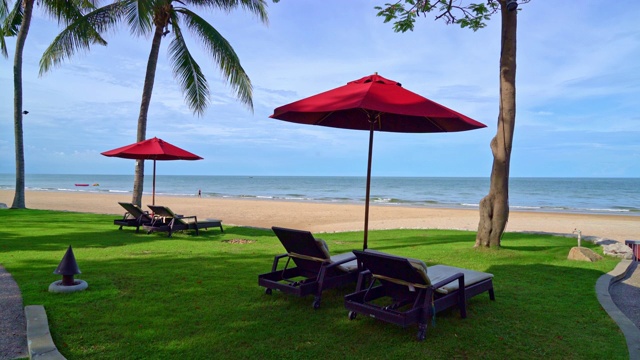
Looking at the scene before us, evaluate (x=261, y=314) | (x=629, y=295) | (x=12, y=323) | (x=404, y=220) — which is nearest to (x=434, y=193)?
(x=404, y=220)

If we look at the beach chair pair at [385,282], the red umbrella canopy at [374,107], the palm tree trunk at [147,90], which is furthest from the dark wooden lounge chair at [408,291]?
the palm tree trunk at [147,90]

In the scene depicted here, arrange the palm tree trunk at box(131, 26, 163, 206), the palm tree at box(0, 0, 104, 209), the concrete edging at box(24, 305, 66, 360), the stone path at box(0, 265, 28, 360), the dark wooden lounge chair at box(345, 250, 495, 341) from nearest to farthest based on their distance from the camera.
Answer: the concrete edging at box(24, 305, 66, 360) < the stone path at box(0, 265, 28, 360) < the dark wooden lounge chair at box(345, 250, 495, 341) < the palm tree trunk at box(131, 26, 163, 206) < the palm tree at box(0, 0, 104, 209)

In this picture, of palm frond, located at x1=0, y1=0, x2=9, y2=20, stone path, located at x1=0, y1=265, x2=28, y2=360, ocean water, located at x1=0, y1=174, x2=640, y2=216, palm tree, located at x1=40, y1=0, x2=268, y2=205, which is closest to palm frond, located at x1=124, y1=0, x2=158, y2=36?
palm tree, located at x1=40, y1=0, x2=268, y2=205

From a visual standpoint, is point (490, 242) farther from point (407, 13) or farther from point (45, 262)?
point (45, 262)

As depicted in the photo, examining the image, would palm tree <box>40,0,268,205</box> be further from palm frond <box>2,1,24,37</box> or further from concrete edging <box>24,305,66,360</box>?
concrete edging <box>24,305,66,360</box>

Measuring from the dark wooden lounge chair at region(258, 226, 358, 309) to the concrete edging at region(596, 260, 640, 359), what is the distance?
8.05 ft

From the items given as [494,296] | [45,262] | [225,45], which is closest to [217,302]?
[494,296]

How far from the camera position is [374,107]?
3842 millimetres

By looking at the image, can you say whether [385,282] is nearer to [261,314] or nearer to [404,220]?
[261,314]

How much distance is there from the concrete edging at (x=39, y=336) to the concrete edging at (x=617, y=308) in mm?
4140

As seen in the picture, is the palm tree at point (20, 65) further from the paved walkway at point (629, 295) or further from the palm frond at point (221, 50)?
the paved walkway at point (629, 295)

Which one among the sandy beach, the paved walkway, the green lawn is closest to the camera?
the green lawn

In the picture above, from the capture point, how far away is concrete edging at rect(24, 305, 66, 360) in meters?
2.85

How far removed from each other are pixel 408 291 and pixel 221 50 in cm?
1129
